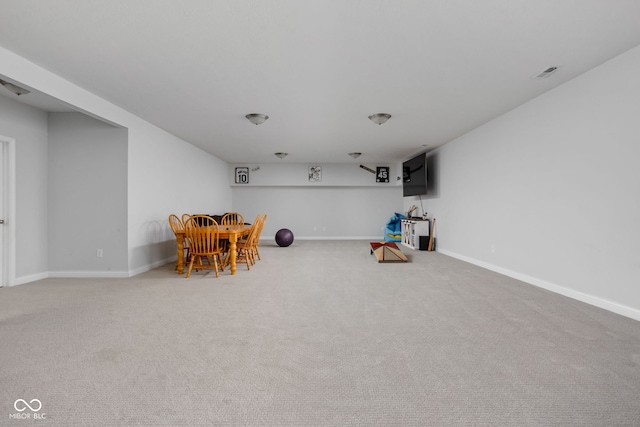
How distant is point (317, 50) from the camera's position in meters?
2.83

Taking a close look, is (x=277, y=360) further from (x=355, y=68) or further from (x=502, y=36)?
(x=502, y=36)

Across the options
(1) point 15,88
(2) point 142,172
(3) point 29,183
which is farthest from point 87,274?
(1) point 15,88

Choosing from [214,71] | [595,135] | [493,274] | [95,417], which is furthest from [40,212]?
[595,135]

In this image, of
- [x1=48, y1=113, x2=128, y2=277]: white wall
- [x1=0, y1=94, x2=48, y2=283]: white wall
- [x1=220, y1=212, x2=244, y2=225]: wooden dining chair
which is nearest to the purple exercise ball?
[x1=220, y1=212, x2=244, y2=225]: wooden dining chair

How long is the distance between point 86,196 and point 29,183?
2.28 feet

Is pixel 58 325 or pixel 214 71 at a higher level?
pixel 214 71

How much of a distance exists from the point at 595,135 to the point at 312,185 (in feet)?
24.7

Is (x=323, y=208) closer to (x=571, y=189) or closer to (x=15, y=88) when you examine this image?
(x=571, y=189)

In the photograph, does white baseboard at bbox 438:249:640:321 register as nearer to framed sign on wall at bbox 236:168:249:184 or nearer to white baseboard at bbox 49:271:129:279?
white baseboard at bbox 49:271:129:279

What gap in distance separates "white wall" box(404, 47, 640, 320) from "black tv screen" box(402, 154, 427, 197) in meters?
1.94

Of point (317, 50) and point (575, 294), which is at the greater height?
point (317, 50)

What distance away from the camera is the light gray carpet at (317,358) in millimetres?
1496

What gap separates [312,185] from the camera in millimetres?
10062

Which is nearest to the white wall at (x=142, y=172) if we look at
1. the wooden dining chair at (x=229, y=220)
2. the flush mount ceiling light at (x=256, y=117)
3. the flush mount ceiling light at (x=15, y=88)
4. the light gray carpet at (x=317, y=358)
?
the flush mount ceiling light at (x=15, y=88)
